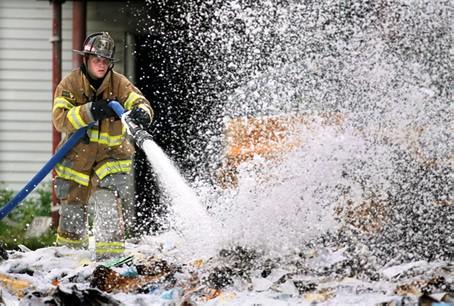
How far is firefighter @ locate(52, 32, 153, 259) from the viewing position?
25.1ft

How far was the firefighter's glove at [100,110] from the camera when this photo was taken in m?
7.35

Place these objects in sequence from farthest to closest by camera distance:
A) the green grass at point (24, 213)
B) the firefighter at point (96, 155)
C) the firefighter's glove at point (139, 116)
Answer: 1. the green grass at point (24, 213)
2. the firefighter at point (96, 155)
3. the firefighter's glove at point (139, 116)

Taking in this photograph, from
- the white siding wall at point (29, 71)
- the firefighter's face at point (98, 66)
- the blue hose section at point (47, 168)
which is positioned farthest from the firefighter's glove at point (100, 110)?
the white siding wall at point (29, 71)

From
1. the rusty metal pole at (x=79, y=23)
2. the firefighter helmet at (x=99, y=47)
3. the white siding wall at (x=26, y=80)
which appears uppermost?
the firefighter helmet at (x=99, y=47)

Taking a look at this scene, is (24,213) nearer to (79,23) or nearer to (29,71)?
(29,71)

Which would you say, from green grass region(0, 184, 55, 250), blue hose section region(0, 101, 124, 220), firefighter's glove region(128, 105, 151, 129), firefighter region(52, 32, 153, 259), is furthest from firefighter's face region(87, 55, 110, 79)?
green grass region(0, 184, 55, 250)

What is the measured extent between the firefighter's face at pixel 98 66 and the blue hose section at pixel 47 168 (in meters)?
0.40

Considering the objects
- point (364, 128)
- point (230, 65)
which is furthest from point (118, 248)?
point (230, 65)

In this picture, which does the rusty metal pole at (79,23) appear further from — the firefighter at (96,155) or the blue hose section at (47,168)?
the blue hose section at (47,168)

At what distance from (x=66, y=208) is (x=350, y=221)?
7.28 feet

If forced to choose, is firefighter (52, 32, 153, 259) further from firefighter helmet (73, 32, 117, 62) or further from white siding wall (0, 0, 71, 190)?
white siding wall (0, 0, 71, 190)

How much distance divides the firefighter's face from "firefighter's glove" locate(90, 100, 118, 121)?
0.42 meters

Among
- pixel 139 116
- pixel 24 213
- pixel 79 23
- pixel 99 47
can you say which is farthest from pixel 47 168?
pixel 24 213

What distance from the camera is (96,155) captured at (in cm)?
779
